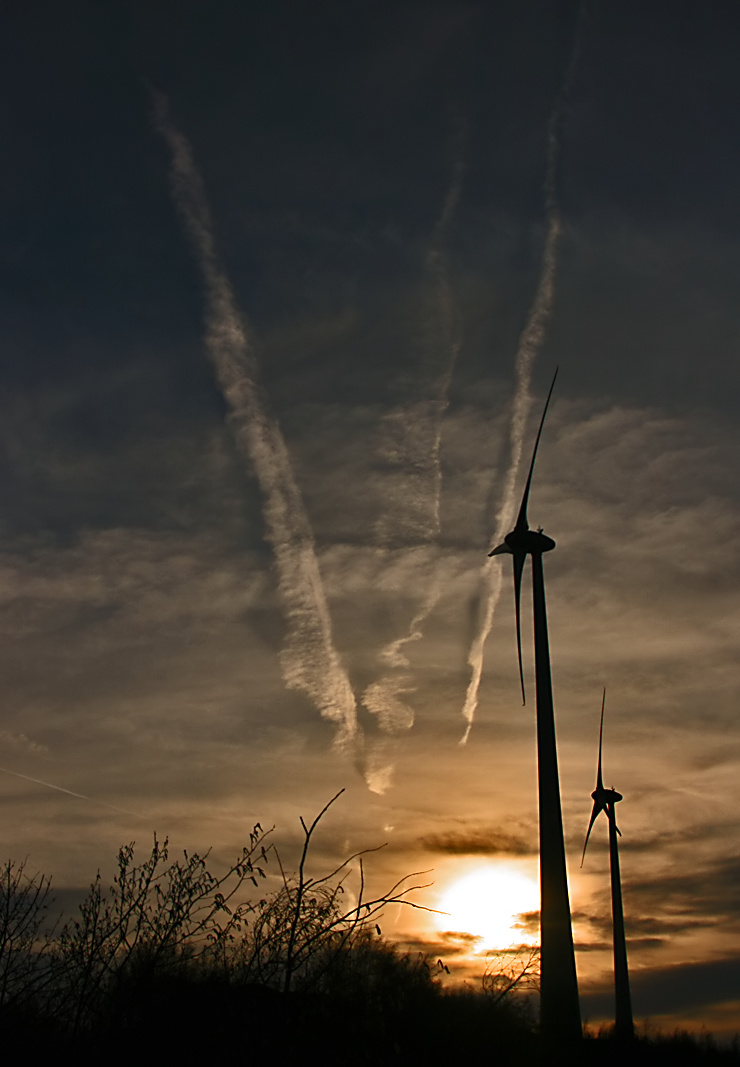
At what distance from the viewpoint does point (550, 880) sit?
41.1m

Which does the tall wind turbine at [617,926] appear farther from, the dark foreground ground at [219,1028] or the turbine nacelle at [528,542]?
the dark foreground ground at [219,1028]

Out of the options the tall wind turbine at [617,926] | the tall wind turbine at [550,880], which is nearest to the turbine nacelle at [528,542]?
the tall wind turbine at [550,880]

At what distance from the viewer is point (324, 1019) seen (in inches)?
466

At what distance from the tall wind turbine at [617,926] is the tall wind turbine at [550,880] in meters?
41.2

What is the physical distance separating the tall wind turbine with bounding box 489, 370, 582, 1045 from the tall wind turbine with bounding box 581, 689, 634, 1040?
41.2 m

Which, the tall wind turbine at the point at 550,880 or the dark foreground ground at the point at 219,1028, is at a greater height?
the tall wind turbine at the point at 550,880

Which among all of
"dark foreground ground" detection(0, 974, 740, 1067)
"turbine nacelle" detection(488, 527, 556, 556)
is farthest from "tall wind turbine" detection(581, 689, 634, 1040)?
"dark foreground ground" detection(0, 974, 740, 1067)

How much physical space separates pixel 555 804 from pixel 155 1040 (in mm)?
32026

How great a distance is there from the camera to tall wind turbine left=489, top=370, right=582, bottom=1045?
37438mm

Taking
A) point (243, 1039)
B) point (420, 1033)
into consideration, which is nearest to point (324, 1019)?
point (243, 1039)

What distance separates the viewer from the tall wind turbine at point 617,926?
264 ft

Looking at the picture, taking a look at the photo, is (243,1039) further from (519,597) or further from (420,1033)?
(519,597)

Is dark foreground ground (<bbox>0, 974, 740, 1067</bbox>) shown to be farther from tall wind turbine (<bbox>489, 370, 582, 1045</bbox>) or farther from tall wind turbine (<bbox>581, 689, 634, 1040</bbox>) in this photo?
tall wind turbine (<bbox>581, 689, 634, 1040</bbox>)

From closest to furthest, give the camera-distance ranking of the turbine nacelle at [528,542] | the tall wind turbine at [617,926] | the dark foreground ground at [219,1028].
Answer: the dark foreground ground at [219,1028] < the turbine nacelle at [528,542] < the tall wind turbine at [617,926]
